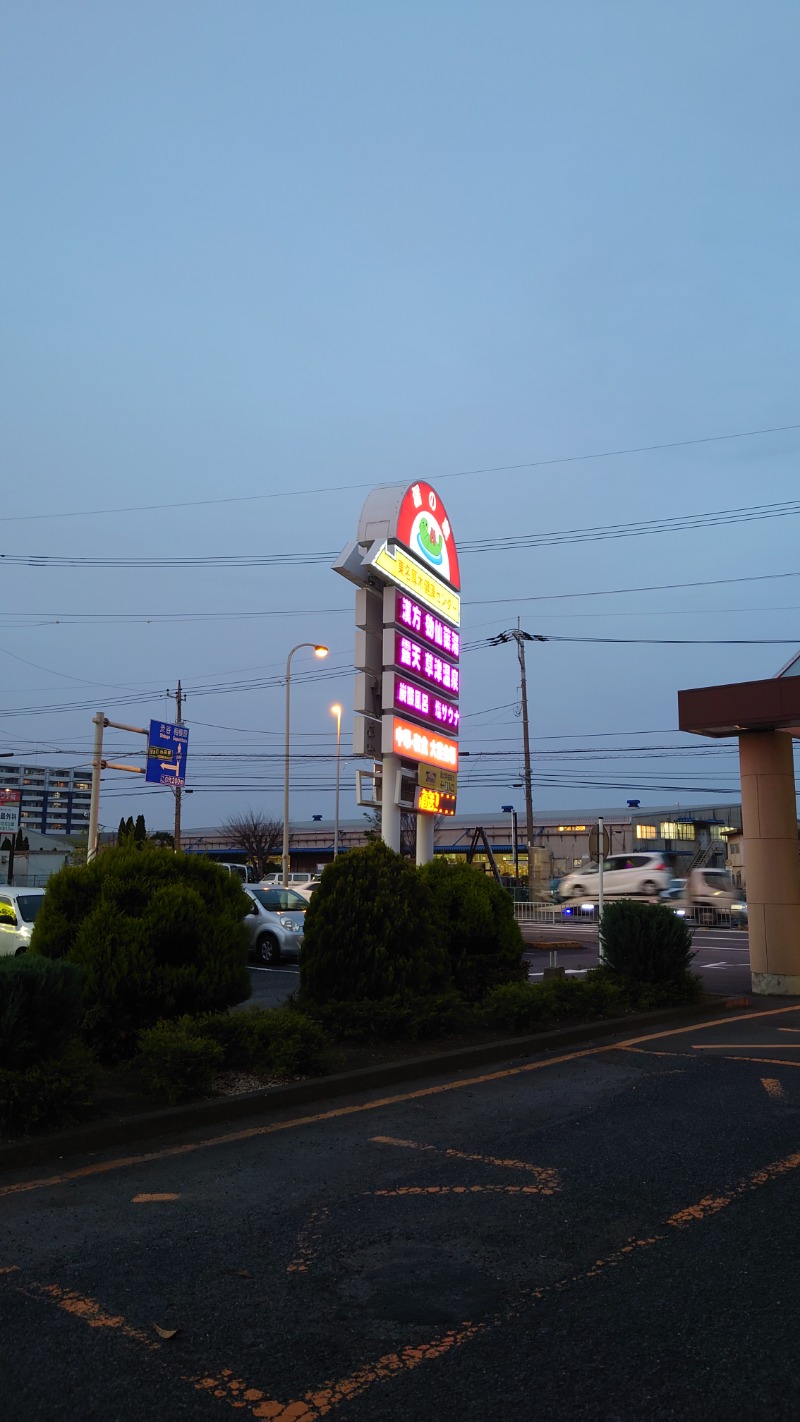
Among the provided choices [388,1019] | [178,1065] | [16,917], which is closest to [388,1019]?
[388,1019]

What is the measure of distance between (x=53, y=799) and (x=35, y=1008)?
648ft

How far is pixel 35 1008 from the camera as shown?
6.23 metres

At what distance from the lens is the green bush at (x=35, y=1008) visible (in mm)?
6117

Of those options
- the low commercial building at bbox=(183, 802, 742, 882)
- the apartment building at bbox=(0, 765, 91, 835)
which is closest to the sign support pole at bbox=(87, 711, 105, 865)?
the low commercial building at bbox=(183, 802, 742, 882)

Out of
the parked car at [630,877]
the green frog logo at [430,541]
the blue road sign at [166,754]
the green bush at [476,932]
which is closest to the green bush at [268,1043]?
the green bush at [476,932]

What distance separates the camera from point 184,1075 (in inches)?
268

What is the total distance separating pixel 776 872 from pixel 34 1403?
12629 millimetres

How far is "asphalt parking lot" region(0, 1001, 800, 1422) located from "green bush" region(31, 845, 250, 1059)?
1480 mm

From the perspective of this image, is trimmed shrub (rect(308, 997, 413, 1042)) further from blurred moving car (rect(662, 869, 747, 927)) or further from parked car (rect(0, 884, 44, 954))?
blurred moving car (rect(662, 869, 747, 927))

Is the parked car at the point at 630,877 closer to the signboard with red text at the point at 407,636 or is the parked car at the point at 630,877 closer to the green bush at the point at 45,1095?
the signboard with red text at the point at 407,636

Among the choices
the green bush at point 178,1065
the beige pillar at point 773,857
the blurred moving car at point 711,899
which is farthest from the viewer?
the blurred moving car at point 711,899

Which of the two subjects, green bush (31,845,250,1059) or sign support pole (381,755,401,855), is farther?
sign support pole (381,755,401,855)

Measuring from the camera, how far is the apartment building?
183m

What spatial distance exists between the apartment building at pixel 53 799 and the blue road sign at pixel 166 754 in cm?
15597
